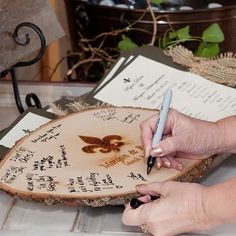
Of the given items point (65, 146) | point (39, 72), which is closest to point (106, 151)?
point (65, 146)

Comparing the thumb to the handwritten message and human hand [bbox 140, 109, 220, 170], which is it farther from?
the handwritten message

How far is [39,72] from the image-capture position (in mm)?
2203

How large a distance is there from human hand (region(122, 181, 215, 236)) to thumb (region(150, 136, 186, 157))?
0.19ft

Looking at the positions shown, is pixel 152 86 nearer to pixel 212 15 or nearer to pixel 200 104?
pixel 200 104

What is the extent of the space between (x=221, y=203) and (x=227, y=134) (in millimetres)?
183

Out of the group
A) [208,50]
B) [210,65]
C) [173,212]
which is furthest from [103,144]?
[208,50]

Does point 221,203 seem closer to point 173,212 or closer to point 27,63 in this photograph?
point 173,212

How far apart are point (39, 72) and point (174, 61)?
3.79ft

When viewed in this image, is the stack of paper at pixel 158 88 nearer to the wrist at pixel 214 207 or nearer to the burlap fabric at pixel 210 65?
the burlap fabric at pixel 210 65

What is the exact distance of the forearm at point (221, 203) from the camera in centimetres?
73

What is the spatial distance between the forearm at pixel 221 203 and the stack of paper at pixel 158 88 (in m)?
0.26

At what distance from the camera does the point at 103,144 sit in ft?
2.95

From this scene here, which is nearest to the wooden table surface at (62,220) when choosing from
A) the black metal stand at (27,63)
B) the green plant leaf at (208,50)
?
the black metal stand at (27,63)

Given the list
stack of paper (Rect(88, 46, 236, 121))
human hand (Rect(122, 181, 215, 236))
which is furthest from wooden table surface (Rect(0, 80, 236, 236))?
stack of paper (Rect(88, 46, 236, 121))
